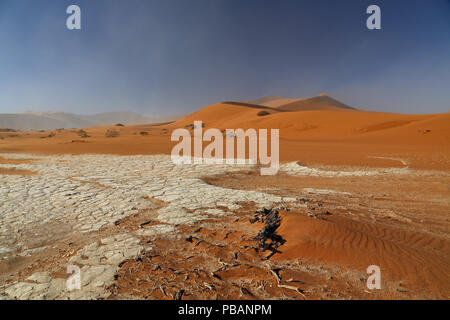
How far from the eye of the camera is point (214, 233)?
311 centimetres

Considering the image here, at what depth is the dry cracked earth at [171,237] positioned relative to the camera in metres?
2.02

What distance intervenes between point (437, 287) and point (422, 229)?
163 cm

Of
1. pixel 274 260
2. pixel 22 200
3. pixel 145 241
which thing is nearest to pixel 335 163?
pixel 274 260

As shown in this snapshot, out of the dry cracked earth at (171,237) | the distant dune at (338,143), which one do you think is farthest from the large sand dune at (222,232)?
the distant dune at (338,143)

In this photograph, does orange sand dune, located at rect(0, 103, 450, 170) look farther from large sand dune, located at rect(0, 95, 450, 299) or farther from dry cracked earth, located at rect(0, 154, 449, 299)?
dry cracked earth, located at rect(0, 154, 449, 299)

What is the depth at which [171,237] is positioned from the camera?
9.87 feet

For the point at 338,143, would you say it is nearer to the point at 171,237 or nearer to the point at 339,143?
the point at 339,143

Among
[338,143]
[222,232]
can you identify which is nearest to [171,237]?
[222,232]

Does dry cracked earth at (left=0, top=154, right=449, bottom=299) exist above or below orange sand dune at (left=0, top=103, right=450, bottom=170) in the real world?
below

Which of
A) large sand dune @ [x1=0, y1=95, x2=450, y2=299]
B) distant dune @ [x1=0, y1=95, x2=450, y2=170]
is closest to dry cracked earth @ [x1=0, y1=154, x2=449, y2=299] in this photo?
large sand dune @ [x1=0, y1=95, x2=450, y2=299]

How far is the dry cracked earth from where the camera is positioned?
6.61 ft
